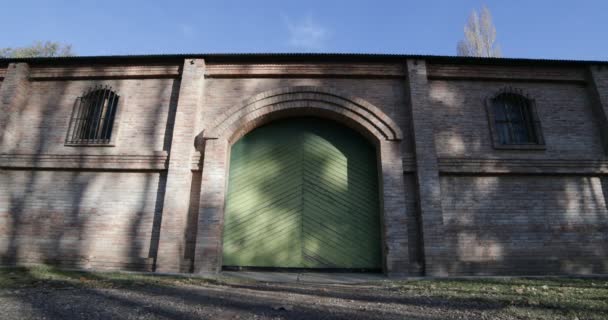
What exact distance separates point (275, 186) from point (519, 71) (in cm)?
678

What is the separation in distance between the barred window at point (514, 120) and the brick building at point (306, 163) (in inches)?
1.9

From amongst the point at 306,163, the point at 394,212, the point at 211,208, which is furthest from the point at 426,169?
the point at 211,208

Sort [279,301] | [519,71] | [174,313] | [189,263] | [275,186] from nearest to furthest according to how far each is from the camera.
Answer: [174,313]
[279,301]
[189,263]
[275,186]
[519,71]

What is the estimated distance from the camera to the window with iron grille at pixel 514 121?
308 inches

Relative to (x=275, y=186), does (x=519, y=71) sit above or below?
above

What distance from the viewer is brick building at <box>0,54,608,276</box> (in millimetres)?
7000

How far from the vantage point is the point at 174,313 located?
3172 mm

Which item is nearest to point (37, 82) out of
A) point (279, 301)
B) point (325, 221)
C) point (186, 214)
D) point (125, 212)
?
point (125, 212)

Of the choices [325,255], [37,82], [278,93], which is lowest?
[325,255]

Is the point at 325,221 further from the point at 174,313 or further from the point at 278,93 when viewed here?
the point at 174,313

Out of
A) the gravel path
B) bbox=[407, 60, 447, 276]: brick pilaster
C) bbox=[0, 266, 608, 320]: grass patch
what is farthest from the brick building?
the gravel path

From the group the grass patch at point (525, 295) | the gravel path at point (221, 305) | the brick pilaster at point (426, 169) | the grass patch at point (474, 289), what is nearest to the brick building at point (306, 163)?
the brick pilaster at point (426, 169)

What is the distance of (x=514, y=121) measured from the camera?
8094mm

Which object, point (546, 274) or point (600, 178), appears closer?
point (546, 274)
